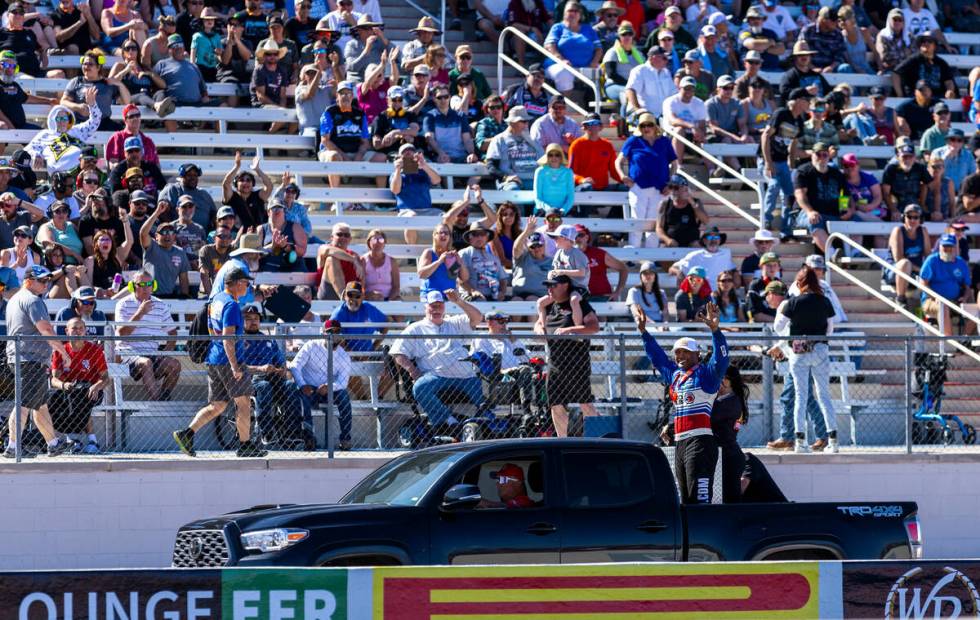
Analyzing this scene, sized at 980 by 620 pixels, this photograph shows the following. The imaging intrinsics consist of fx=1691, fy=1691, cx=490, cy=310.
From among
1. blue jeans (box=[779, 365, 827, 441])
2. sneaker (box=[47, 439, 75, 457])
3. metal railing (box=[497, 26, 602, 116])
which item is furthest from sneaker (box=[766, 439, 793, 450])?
metal railing (box=[497, 26, 602, 116])

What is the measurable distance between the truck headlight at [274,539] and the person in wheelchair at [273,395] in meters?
3.76

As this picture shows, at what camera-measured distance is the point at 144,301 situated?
1608 centimetres

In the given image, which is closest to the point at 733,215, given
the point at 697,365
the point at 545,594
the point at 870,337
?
the point at 870,337

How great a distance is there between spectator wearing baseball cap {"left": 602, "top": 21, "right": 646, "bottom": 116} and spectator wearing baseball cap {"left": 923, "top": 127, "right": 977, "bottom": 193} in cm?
422

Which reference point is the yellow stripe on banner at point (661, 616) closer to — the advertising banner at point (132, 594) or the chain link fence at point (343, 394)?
the advertising banner at point (132, 594)

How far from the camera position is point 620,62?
904 inches

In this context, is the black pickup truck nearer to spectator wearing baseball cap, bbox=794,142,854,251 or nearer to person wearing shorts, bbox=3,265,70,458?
person wearing shorts, bbox=3,265,70,458

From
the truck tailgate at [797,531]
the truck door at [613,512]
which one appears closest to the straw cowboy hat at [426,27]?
the truck door at [613,512]

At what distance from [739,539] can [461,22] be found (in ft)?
48.3

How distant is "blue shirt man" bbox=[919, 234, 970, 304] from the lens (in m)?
19.2

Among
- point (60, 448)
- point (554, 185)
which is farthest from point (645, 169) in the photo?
point (60, 448)

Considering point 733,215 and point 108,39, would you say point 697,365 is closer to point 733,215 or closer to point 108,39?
point 733,215

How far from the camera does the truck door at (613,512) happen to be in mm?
11461

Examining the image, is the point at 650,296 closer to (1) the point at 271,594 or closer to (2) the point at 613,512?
(2) the point at 613,512
